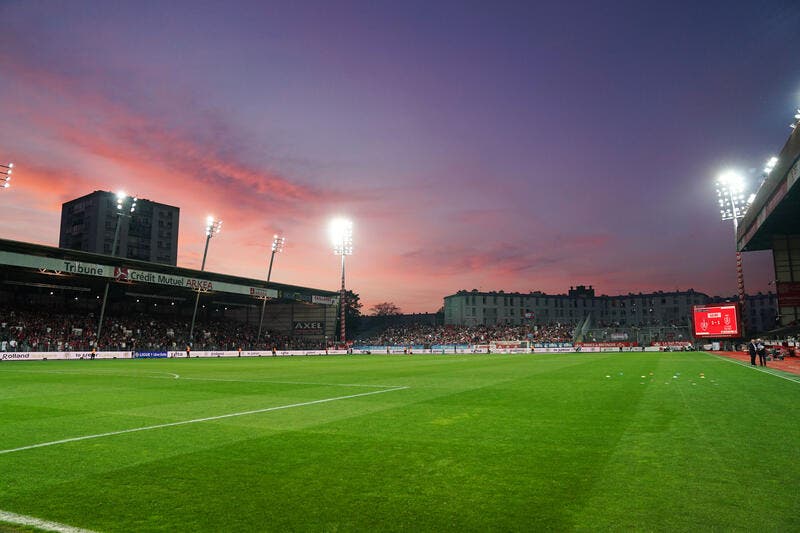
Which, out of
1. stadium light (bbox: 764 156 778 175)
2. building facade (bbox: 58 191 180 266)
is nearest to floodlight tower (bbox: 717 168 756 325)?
stadium light (bbox: 764 156 778 175)

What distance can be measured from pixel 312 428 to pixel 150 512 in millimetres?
4754

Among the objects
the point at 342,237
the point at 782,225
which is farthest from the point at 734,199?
the point at 342,237

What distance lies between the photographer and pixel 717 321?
52875 mm

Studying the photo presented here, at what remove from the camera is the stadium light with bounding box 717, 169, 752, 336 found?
5200cm

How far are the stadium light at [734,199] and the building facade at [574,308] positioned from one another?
70236mm

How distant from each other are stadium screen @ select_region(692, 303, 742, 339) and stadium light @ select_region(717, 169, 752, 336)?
107cm

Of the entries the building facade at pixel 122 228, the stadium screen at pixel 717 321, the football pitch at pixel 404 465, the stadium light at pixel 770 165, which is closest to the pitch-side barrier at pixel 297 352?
the stadium screen at pixel 717 321

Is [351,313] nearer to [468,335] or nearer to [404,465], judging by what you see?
[468,335]

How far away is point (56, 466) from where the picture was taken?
21.5 ft

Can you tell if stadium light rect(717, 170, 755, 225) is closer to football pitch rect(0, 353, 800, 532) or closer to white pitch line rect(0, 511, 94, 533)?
football pitch rect(0, 353, 800, 532)

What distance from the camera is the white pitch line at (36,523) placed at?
4297 mm

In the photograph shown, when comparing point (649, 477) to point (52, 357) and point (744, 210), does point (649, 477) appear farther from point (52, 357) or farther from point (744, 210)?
point (744, 210)

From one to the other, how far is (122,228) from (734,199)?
362 feet

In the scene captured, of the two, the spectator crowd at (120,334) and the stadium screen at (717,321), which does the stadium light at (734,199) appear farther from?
the spectator crowd at (120,334)
